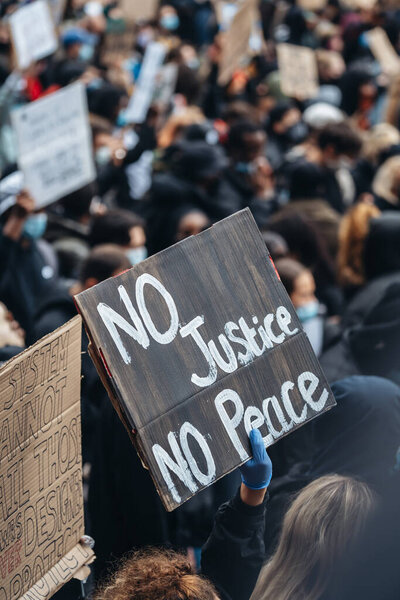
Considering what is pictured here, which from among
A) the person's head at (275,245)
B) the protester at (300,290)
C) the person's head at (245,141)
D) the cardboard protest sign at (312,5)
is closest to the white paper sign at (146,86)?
the person's head at (245,141)

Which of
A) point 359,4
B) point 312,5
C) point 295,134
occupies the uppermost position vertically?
point 295,134

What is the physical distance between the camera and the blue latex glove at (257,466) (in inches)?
75.6

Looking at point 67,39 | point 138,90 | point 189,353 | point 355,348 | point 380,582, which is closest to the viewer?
point 380,582

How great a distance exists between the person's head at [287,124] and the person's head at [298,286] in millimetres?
4141

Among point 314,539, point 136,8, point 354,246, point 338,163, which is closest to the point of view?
point 314,539

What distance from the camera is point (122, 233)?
3.98 metres

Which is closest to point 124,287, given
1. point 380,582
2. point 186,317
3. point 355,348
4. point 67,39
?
point 186,317

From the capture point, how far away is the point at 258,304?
2.02 m

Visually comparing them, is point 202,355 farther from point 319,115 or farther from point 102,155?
point 319,115

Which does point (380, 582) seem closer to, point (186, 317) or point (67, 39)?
point (186, 317)

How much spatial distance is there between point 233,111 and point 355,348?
160 inches

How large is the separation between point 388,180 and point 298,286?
2.05 m

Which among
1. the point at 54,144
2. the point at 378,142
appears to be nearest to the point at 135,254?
the point at 54,144

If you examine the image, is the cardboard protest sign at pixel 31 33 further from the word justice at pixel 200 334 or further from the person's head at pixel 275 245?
the word justice at pixel 200 334
